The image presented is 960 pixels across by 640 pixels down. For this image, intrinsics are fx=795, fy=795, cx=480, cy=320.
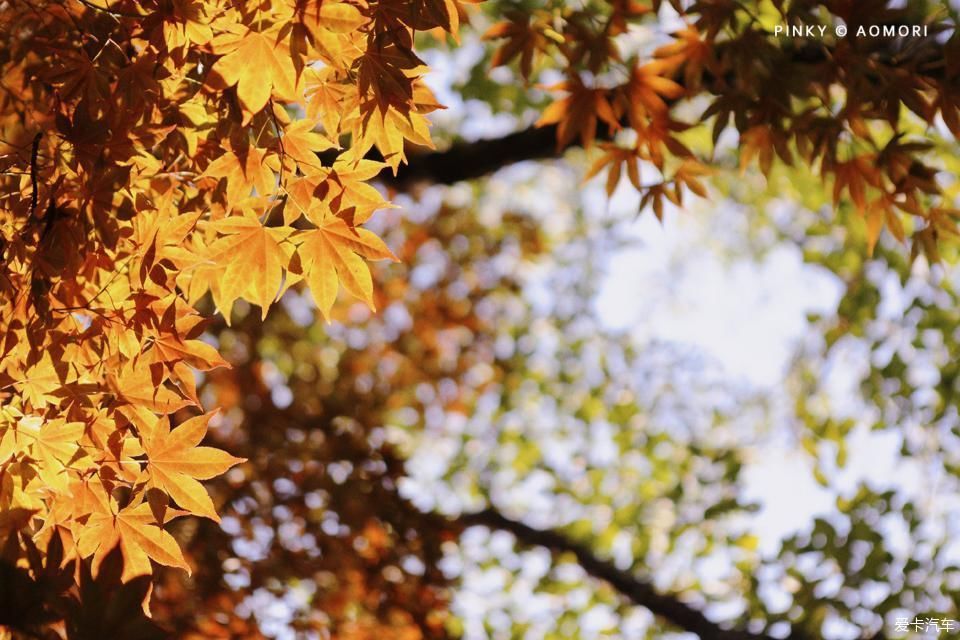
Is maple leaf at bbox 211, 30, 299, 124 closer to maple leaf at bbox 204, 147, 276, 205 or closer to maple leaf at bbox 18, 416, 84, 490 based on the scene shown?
maple leaf at bbox 204, 147, 276, 205

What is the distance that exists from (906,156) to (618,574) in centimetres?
292

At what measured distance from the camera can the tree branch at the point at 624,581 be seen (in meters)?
3.67

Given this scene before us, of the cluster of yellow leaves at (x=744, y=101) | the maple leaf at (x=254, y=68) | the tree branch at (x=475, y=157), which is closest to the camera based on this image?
the maple leaf at (x=254, y=68)

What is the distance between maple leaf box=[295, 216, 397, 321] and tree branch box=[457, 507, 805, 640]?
9.58 feet

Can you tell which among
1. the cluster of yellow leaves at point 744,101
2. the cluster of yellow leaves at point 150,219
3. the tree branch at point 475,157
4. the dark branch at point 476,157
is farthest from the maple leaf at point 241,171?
the dark branch at point 476,157

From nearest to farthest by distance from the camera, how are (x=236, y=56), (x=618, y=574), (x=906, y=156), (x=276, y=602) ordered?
1. (x=236, y=56)
2. (x=906, y=156)
3. (x=276, y=602)
4. (x=618, y=574)

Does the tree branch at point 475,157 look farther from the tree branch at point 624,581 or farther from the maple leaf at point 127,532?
the maple leaf at point 127,532

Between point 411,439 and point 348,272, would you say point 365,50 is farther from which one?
point 411,439

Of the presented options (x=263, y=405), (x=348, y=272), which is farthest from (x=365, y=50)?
(x=263, y=405)

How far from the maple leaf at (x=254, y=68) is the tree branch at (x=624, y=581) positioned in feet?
10.6

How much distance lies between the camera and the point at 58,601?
36.6 inches

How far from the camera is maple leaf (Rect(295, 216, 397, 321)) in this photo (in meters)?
1.34

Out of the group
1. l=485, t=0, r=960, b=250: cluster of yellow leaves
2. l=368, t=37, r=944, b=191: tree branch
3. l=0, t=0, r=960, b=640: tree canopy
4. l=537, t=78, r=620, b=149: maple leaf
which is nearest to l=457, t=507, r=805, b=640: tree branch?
l=0, t=0, r=960, b=640: tree canopy

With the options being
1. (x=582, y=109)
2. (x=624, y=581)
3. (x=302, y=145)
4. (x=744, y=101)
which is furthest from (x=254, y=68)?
(x=624, y=581)
